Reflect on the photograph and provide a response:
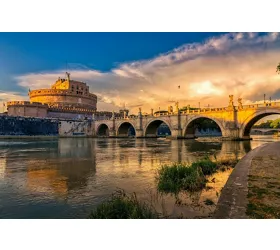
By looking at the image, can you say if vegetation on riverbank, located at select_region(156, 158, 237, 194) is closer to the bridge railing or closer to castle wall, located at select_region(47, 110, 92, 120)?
the bridge railing

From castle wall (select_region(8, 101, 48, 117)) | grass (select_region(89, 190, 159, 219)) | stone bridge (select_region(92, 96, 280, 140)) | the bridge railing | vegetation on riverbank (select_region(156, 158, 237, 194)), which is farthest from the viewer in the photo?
castle wall (select_region(8, 101, 48, 117))

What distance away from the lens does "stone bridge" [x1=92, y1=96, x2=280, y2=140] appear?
1372 inches

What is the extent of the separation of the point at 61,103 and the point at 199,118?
55194 millimetres

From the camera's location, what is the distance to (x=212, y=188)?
24.4 ft

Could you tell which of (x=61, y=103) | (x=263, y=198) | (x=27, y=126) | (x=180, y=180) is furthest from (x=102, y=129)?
(x=263, y=198)

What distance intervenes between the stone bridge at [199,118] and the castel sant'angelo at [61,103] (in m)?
14.2

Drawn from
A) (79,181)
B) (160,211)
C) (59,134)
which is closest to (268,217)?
(160,211)

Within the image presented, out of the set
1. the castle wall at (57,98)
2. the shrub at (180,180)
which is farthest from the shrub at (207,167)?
the castle wall at (57,98)

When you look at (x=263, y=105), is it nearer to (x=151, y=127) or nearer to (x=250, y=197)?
(x=151, y=127)

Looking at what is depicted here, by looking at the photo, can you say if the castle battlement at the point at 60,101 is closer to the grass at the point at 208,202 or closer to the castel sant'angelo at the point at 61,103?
the castel sant'angelo at the point at 61,103

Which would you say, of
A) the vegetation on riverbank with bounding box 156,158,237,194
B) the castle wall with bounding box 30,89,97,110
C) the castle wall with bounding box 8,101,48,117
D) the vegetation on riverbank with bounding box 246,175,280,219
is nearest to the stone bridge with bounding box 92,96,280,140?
the castle wall with bounding box 8,101,48,117

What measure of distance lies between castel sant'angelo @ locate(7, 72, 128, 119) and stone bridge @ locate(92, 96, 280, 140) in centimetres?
1418

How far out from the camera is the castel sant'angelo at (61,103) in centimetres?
7262

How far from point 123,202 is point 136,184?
10.7 feet
